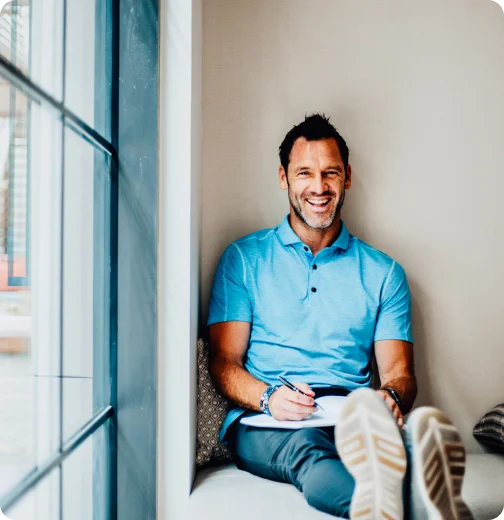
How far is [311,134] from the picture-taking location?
1.63 meters

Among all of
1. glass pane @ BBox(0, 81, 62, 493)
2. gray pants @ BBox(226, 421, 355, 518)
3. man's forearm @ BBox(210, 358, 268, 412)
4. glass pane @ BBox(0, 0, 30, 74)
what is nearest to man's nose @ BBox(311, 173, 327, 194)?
man's forearm @ BBox(210, 358, 268, 412)

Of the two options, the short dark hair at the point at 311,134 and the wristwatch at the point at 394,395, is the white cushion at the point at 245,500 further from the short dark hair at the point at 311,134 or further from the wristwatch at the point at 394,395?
the short dark hair at the point at 311,134

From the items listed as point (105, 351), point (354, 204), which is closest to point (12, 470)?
point (105, 351)

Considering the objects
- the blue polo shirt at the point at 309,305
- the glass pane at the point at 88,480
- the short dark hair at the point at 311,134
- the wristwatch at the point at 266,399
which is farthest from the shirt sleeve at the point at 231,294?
the glass pane at the point at 88,480

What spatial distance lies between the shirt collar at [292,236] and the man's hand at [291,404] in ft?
1.60

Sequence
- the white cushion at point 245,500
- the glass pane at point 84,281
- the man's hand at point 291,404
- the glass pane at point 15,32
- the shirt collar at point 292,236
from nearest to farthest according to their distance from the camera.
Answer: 1. the glass pane at point 15,32
2. the glass pane at point 84,281
3. the white cushion at point 245,500
4. the man's hand at point 291,404
5. the shirt collar at point 292,236

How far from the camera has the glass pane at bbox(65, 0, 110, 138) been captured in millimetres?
1104

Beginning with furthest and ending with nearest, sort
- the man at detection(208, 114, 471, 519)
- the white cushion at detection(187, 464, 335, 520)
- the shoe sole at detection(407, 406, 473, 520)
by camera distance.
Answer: the man at detection(208, 114, 471, 519), the white cushion at detection(187, 464, 335, 520), the shoe sole at detection(407, 406, 473, 520)

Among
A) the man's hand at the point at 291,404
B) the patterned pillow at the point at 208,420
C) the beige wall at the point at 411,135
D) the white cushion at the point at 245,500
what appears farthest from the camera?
the beige wall at the point at 411,135

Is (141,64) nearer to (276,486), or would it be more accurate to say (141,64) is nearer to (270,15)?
(270,15)

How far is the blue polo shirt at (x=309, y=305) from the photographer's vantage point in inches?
61.6

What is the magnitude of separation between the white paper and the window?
15.2 inches

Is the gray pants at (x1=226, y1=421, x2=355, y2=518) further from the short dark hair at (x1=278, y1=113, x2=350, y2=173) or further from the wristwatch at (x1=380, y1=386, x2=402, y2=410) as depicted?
the short dark hair at (x1=278, y1=113, x2=350, y2=173)

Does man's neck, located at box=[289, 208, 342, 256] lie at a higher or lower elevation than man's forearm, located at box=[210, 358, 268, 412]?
higher
